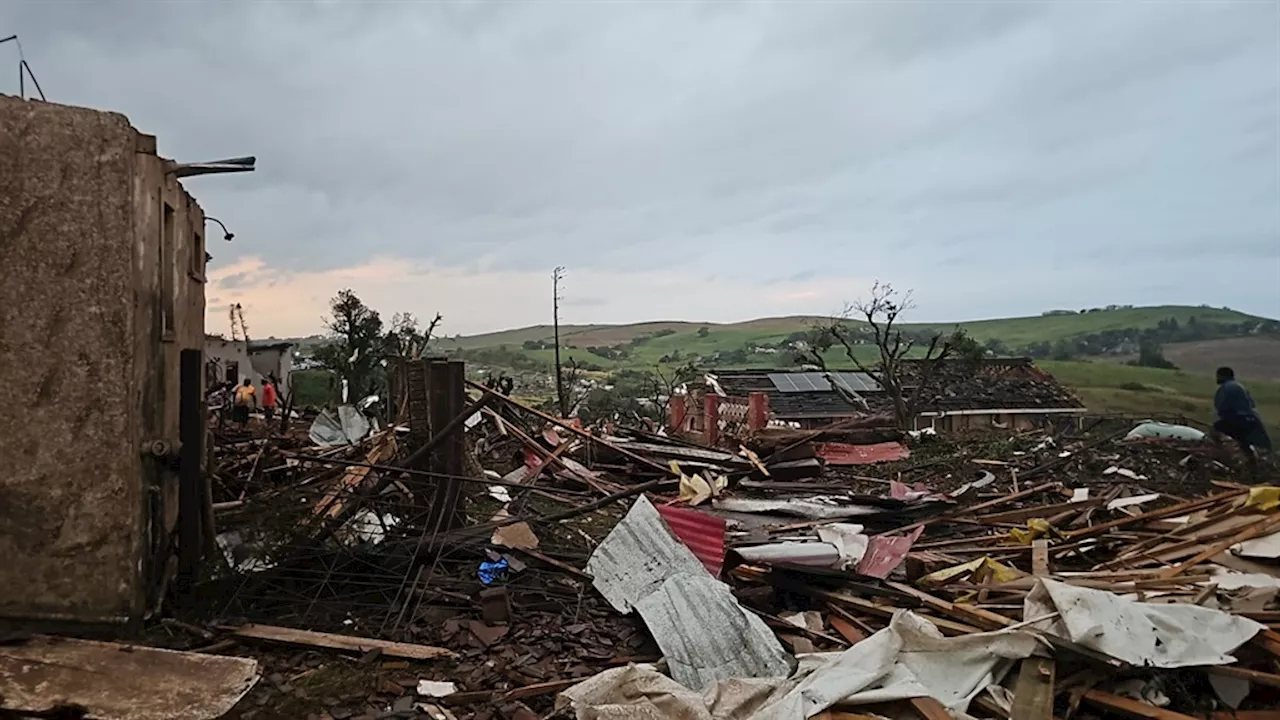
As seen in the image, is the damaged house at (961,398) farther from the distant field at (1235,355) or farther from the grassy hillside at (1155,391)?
the distant field at (1235,355)

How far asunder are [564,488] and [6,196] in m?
7.45

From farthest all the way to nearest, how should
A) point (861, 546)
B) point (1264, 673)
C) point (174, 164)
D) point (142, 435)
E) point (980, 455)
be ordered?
1. point (980, 455)
2. point (861, 546)
3. point (174, 164)
4. point (142, 435)
5. point (1264, 673)

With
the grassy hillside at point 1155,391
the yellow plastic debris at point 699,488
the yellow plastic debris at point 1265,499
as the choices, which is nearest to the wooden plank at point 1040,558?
the yellow plastic debris at point 1265,499

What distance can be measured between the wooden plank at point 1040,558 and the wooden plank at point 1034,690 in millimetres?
2133

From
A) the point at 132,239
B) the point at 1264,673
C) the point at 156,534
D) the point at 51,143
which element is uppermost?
the point at 51,143

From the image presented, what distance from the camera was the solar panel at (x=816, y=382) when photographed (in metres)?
34.4

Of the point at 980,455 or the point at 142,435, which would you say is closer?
the point at 142,435

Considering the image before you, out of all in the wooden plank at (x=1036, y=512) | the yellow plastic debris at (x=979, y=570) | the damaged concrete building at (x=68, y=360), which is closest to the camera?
the damaged concrete building at (x=68, y=360)

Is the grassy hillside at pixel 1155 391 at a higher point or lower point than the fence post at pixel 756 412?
higher

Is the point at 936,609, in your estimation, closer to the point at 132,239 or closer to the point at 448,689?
the point at 448,689

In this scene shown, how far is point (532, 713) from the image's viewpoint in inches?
171

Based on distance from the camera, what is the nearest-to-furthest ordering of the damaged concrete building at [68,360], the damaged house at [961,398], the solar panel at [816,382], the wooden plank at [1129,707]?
the wooden plank at [1129,707]
the damaged concrete building at [68,360]
the damaged house at [961,398]
the solar panel at [816,382]

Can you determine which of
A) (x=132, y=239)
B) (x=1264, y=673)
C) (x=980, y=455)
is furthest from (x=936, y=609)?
(x=980, y=455)

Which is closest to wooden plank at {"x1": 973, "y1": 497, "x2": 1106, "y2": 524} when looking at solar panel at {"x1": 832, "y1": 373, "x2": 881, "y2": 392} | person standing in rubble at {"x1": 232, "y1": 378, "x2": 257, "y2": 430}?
person standing in rubble at {"x1": 232, "y1": 378, "x2": 257, "y2": 430}
